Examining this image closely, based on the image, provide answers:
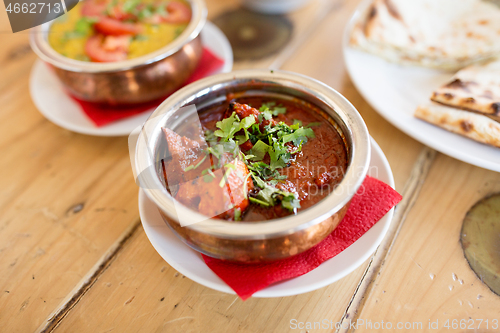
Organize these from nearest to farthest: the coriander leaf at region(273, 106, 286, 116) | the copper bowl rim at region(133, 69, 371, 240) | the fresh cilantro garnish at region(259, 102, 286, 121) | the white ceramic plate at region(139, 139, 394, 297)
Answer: the copper bowl rim at region(133, 69, 371, 240) < the white ceramic plate at region(139, 139, 394, 297) < the fresh cilantro garnish at region(259, 102, 286, 121) < the coriander leaf at region(273, 106, 286, 116)

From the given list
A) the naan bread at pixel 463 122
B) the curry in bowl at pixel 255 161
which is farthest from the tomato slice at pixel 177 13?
the naan bread at pixel 463 122

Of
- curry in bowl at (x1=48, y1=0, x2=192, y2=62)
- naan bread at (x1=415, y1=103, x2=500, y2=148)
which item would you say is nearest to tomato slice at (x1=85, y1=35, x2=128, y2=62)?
curry in bowl at (x1=48, y1=0, x2=192, y2=62)

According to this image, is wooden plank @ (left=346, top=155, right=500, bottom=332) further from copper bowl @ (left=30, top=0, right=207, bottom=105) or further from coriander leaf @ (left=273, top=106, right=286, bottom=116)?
copper bowl @ (left=30, top=0, right=207, bottom=105)

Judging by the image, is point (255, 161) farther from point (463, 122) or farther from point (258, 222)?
point (463, 122)

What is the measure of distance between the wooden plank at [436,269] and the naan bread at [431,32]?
34.1 inches

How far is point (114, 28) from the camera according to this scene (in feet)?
7.45

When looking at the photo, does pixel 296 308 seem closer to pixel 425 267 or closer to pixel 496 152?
pixel 425 267

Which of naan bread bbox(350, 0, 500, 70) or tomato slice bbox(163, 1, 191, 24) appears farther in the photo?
tomato slice bbox(163, 1, 191, 24)

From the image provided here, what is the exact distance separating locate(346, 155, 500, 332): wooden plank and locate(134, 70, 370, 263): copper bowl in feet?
1.36

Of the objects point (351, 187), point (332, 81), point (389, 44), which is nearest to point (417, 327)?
point (351, 187)

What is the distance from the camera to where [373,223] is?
1.38 metres

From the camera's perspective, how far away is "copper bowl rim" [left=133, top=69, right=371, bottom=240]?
1.11 meters

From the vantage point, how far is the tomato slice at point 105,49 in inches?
82.8

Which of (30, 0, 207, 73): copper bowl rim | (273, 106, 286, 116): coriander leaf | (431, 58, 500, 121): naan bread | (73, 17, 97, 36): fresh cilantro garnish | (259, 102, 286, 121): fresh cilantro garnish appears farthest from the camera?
(73, 17, 97, 36): fresh cilantro garnish
